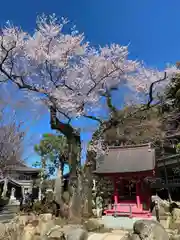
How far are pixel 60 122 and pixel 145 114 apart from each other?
24.8 feet

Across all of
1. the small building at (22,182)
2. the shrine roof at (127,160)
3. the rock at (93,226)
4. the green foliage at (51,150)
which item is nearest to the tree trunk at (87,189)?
the shrine roof at (127,160)

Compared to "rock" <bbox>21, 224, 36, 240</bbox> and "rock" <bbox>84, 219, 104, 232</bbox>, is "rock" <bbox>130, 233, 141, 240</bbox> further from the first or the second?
"rock" <bbox>21, 224, 36, 240</bbox>

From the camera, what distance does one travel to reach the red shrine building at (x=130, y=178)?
Result: 31.3 feet

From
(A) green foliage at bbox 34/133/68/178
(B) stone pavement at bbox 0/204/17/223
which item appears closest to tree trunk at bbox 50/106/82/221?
(B) stone pavement at bbox 0/204/17/223

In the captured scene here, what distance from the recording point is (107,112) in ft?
40.7

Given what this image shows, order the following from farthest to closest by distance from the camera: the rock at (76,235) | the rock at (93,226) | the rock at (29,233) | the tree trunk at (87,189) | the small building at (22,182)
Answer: the small building at (22,182) < the tree trunk at (87,189) < the rock at (93,226) < the rock at (29,233) < the rock at (76,235)

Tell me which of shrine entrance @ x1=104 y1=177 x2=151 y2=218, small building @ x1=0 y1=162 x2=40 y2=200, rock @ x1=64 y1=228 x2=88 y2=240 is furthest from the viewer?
small building @ x1=0 y1=162 x2=40 y2=200

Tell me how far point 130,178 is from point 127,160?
0.83m

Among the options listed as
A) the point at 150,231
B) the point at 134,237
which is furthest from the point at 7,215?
the point at 150,231

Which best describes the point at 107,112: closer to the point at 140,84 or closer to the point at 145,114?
the point at 140,84

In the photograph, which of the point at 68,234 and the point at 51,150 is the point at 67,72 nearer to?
the point at 68,234

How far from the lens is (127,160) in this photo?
10.5 meters

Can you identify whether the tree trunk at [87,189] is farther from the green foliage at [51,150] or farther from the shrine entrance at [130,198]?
the green foliage at [51,150]

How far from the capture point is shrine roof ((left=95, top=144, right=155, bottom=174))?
32.1ft
